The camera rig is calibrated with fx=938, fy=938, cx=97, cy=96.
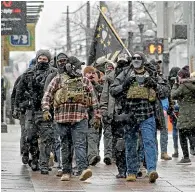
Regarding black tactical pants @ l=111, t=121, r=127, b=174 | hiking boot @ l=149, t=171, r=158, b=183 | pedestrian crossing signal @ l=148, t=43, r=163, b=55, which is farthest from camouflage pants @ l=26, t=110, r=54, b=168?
pedestrian crossing signal @ l=148, t=43, r=163, b=55

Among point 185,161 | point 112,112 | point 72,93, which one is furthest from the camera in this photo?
point 185,161

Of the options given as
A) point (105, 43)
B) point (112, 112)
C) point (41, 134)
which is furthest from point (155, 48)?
point (112, 112)

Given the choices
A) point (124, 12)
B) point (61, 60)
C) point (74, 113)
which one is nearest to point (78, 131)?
point (74, 113)

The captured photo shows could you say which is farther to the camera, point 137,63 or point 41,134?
point 41,134

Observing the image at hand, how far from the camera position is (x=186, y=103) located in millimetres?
15406

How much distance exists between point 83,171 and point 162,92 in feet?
4.76

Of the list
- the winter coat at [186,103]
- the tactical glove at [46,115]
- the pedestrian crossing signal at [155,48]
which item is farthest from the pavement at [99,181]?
the pedestrian crossing signal at [155,48]

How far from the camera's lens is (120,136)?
42.0ft

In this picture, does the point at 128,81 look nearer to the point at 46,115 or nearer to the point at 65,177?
the point at 46,115

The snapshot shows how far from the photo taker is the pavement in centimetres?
1148

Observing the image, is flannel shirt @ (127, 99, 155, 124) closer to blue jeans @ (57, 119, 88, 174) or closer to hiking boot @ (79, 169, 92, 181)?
blue jeans @ (57, 119, 88, 174)

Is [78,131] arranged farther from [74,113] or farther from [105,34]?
[105,34]

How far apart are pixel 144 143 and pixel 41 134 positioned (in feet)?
6.72

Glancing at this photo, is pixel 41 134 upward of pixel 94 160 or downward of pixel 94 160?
upward
